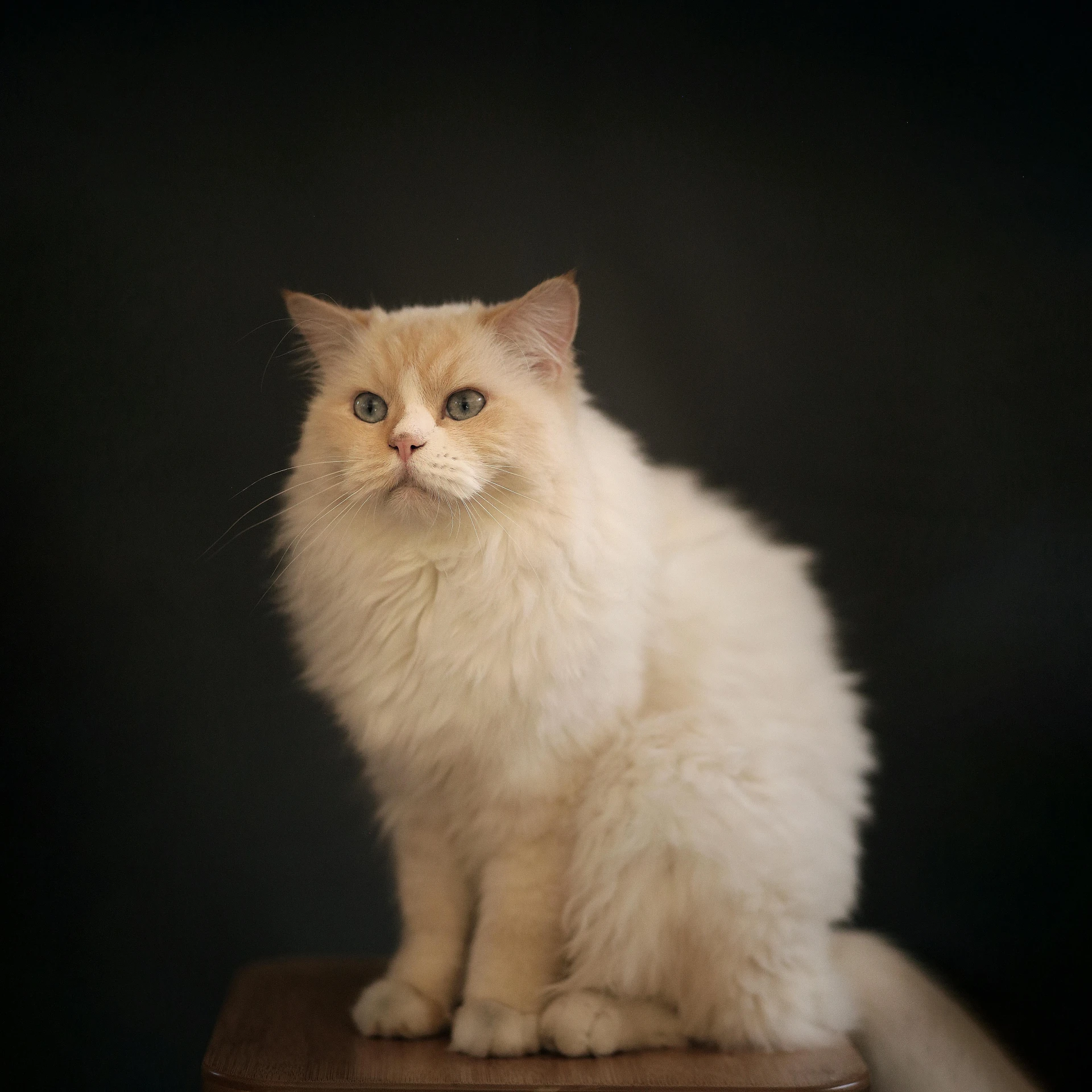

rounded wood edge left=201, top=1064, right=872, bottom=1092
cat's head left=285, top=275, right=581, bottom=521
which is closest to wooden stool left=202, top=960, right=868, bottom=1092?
rounded wood edge left=201, top=1064, right=872, bottom=1092

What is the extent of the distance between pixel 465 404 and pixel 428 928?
807 millimetres

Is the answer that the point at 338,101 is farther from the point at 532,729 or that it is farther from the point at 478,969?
the point at 478,969

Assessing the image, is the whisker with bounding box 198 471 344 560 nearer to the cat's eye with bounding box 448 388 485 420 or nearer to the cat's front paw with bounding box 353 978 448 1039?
the cat's eye with bounding box 448 388 485 420

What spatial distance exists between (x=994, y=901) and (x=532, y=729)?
1.18 m

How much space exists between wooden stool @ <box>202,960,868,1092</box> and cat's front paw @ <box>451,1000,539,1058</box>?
1 cm

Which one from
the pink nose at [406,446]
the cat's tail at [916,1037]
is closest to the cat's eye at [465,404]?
the pink nose at [406,446]

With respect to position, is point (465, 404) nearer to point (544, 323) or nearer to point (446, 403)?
point (446, 403)

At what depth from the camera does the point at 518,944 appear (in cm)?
157

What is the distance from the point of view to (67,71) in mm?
2062

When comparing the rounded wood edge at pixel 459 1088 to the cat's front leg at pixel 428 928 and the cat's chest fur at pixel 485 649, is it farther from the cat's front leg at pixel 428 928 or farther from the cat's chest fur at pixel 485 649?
the cat's chest fur at pixel 485 649

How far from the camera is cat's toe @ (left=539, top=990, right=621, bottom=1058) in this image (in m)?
1.51

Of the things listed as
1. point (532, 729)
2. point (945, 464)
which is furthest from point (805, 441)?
point (532, 729)

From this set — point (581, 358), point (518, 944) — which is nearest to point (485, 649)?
point (518, 944)

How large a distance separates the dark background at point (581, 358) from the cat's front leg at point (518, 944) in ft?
1.99
